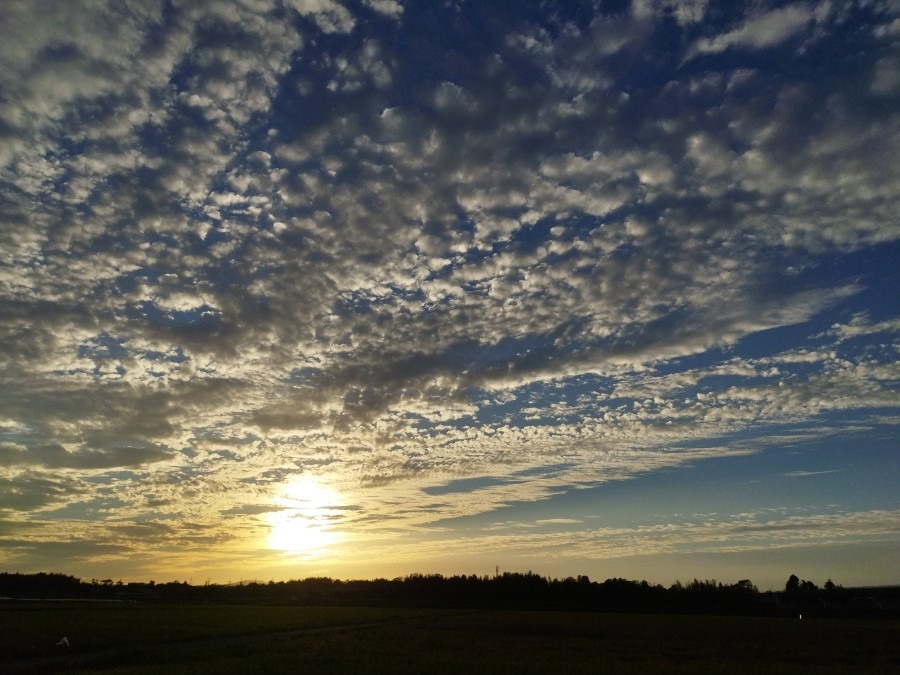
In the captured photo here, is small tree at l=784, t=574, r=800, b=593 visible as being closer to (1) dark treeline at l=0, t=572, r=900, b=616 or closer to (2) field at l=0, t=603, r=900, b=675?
(1) dark treeline at l=0, t=572, r=900, b=616

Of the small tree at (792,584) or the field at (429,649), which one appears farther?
the small tree at (792,584)

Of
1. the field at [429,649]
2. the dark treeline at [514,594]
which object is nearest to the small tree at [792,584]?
the dark treeline at [514,594]

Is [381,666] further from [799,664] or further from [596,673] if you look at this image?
[799,664]

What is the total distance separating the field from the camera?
32.3 m

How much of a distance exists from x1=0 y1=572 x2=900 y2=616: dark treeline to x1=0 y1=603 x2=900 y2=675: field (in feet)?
213

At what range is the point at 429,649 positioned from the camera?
4134 centimetres

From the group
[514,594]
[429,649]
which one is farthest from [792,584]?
[429,649]

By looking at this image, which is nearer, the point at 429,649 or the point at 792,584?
the point at 429,649

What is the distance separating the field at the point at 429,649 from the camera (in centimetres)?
3234

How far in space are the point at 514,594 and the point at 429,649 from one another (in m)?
124

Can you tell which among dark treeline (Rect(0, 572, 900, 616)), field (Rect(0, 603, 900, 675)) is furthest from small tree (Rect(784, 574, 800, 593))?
field (Rect(0, 603, 900, 675))

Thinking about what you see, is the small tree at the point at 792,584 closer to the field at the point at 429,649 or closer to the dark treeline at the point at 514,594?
the dark treeline at the point at 514,594

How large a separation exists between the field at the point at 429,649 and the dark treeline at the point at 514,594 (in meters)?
64.8

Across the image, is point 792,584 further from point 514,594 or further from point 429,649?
point 429,649
